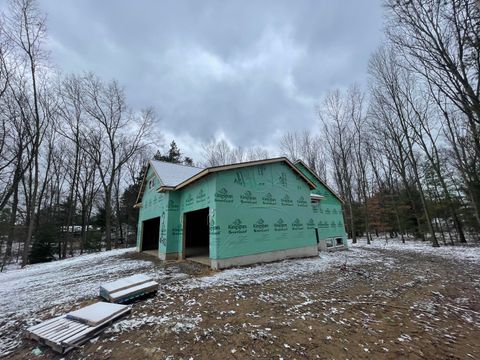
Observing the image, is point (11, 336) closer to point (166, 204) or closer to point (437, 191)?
point (166, 204)

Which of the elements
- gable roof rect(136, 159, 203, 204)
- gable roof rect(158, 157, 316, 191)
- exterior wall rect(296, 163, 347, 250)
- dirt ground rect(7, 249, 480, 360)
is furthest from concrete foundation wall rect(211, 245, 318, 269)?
gable roof rect(136, 159, 203, 204)

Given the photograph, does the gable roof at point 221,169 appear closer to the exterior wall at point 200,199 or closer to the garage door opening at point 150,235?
the exterior wall at point 200,199

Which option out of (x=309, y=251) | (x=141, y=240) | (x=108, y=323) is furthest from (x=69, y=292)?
(x=309, y=251)

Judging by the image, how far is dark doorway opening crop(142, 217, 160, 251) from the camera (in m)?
15.1

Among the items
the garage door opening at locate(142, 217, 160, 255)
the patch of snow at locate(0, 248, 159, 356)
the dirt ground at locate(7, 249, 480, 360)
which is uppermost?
the garage door opening at locate(142, 217, 160, 255)

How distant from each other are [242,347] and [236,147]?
2652 cm

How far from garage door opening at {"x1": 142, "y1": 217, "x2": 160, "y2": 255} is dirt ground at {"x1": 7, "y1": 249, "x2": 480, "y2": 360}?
10.3 metres

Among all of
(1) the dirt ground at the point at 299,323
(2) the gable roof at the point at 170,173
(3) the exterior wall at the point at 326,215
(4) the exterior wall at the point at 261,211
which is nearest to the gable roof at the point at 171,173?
(2) the gable roof at the point at 170,173

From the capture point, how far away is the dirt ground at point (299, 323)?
9.64ft

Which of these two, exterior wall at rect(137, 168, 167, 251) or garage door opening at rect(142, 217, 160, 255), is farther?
garage door opening at rect(142, 217, 160, 255)

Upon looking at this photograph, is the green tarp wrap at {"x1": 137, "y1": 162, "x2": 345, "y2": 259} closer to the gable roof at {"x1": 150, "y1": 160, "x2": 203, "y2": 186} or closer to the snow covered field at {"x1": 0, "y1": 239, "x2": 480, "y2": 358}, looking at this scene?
the gable roof at {"x1": 150, "y1": 160, "x2": 203, "y2": 186}

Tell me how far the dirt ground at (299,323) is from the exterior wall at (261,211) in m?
2.68

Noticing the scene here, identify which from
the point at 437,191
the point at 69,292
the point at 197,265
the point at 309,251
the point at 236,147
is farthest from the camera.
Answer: the point at 236,147

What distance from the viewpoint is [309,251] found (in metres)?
10.9
